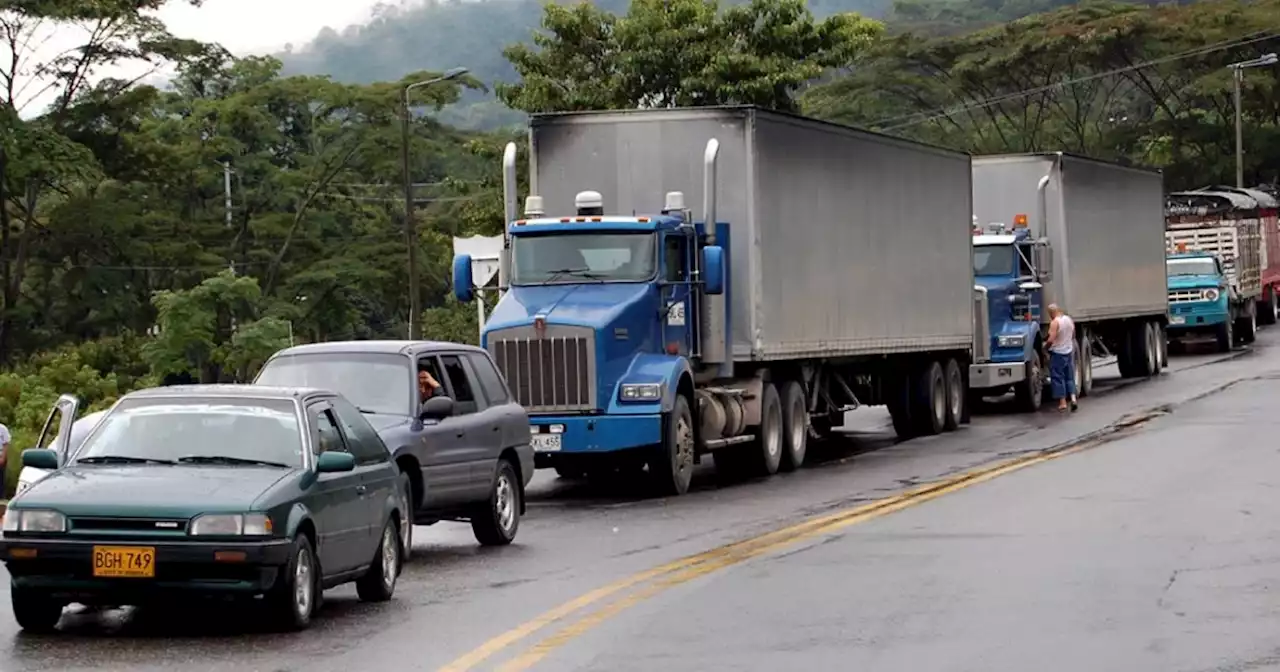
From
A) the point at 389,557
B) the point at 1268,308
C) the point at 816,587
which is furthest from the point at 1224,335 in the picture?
the point at 389,557

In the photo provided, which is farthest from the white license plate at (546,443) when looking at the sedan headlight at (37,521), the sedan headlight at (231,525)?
the sedan headlight at (37,521)

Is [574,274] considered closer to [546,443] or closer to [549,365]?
[549,365]

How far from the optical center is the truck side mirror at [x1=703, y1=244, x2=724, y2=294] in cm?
2125

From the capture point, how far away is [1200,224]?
2056 inches

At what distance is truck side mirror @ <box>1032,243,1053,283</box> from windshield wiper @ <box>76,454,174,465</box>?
23843 mm

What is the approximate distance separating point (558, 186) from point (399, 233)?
40.9 metres

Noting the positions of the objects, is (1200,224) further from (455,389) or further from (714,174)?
(455,389)

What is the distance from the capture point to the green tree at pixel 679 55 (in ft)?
140

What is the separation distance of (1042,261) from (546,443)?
15.5 metres

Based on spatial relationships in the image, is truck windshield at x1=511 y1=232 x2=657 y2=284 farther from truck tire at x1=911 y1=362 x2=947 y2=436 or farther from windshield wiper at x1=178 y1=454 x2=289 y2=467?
windshield wiper at x1=178 y1=454 x2=289 y2=467

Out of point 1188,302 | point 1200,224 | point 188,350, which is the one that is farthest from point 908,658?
point 188,350

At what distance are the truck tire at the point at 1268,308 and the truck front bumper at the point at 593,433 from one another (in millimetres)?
42516

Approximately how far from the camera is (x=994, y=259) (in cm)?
3356

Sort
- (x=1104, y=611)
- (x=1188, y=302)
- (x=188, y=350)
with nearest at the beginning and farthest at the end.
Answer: (x=1104, y=611)
(x=1188, y=302)
(x=188, y=350)
